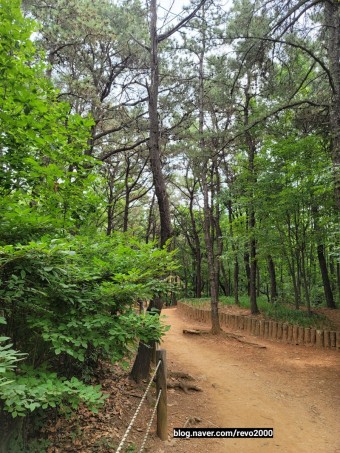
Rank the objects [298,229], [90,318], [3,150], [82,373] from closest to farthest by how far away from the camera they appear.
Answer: [90,318] < [3,150] < [82,373] < [298,229]

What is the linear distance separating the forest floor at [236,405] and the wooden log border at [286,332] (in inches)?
13.7

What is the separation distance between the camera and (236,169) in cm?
1709

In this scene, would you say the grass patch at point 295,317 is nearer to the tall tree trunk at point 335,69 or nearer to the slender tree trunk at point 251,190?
the slender tree trunk at point 251,190

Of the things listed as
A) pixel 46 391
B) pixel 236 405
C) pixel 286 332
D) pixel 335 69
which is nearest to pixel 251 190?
pixel 335 69

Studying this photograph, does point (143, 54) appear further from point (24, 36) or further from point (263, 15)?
point (24, 36)

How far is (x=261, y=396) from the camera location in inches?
227

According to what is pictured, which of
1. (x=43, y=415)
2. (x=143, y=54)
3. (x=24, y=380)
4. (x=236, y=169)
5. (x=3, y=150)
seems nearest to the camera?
(x=24, y=380)

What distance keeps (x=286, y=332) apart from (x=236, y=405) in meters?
4.95

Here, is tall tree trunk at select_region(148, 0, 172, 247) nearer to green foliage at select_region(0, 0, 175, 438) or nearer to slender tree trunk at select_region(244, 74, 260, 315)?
green foliage at select_region(0, 0, 175, 438)

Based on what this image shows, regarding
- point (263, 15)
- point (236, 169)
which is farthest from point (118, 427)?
point (236, 169)

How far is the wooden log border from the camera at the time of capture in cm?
863

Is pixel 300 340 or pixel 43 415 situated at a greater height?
pixel 43 415

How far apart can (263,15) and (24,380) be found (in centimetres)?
841

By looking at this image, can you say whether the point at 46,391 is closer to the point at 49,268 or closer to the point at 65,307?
the point at 65,307
